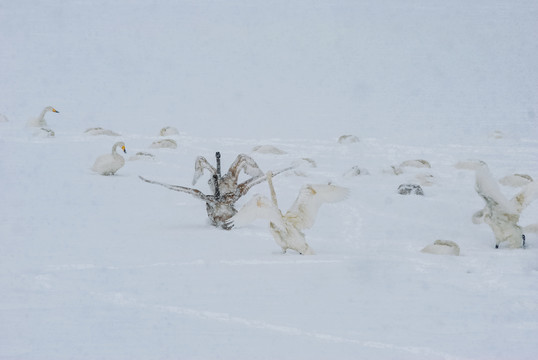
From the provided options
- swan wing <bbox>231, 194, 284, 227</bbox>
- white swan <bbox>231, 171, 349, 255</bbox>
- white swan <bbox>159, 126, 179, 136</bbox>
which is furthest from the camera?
white swan <bbox>159, 126, 179, 136</bbox>

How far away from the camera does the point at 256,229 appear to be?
283 inches

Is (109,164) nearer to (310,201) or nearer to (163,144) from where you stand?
(163,144)

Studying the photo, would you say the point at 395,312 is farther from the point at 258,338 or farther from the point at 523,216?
the point at 523,216

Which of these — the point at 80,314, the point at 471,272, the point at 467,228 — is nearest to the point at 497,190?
the point at 471,272

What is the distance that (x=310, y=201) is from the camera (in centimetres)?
579

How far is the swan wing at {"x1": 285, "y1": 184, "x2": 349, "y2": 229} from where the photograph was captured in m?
5.71

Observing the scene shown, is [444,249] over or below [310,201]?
below

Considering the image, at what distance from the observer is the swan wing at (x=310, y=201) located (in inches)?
225

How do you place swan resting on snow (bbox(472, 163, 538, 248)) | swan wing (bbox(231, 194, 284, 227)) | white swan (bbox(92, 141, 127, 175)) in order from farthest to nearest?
white swan (bbox(92, 141, 127, 175)), swan resting on snow (bbox(472, 163, 538, 248)), swan wing (bbox(231, 194, 284, 227))

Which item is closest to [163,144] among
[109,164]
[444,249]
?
[109,164]

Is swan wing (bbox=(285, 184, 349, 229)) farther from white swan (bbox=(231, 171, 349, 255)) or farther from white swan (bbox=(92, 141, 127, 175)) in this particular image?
white swan (bbox=(92, 141, 127, 175))

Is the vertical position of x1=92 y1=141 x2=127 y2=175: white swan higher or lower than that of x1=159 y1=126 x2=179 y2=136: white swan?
lower

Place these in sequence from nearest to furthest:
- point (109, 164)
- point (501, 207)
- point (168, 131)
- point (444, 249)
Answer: point (444, 249) → point (501, 207) → point (109, 164) → point (168, 131)

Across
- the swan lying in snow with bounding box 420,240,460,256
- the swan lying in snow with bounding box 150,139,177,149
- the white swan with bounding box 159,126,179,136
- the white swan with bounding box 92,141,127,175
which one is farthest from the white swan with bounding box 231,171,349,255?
the white swan with bounding box 159,126,179,136
